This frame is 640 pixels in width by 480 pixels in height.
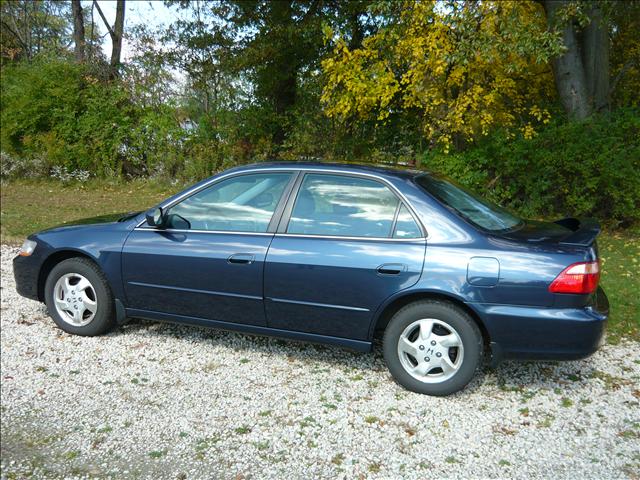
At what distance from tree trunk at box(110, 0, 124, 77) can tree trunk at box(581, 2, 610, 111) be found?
12.8 m

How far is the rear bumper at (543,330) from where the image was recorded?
11.4 ft

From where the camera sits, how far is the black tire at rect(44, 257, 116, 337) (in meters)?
4.62

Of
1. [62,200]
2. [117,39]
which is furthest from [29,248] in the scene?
[117,39]

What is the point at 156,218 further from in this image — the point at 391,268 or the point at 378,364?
the point at 378,364

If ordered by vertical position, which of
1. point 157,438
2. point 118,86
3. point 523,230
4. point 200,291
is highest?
point 118,86

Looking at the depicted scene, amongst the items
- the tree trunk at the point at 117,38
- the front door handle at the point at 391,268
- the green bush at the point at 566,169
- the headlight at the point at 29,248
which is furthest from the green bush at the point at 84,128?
the front door handle at the point at 391,268

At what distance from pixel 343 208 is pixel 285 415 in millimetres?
1483

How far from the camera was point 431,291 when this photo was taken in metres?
3.66

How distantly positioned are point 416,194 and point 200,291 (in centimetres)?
179

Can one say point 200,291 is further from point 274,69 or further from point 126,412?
point 274,69

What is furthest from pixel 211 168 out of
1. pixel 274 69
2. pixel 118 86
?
pixel 118 86

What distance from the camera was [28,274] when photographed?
4875 mm

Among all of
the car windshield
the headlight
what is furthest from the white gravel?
the car windshield

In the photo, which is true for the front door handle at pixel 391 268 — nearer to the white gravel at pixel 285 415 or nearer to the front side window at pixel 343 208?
the front side window at pixel 343 208
